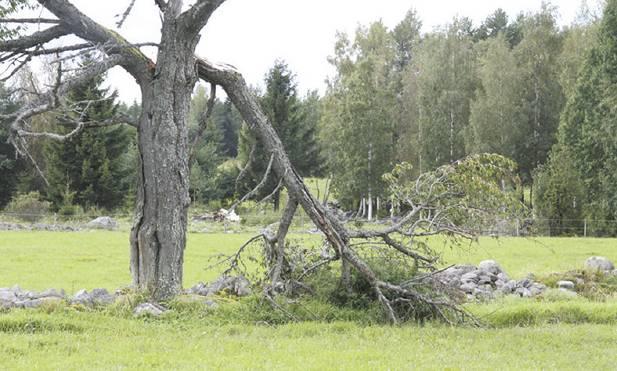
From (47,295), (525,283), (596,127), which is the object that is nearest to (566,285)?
(525,283)

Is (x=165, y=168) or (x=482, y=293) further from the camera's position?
(x=482, y=293)

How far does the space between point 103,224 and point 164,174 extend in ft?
86.4

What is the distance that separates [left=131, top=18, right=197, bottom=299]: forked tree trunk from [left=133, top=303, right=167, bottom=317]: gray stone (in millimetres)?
564

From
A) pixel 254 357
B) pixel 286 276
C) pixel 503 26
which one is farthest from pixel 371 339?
pixel 503 26

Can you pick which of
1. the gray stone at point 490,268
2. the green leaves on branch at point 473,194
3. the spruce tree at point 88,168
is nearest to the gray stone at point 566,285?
the gray stone at point 490,268

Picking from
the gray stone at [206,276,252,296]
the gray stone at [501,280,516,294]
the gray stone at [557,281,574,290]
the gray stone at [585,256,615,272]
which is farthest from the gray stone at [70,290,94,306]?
the gray stone at [585,256,615,272]

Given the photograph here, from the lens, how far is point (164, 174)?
36.2ft

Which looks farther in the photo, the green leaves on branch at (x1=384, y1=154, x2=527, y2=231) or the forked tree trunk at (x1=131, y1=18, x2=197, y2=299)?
the green leaves on branch at (x1=384, y1=154, x2=527, y2=231)

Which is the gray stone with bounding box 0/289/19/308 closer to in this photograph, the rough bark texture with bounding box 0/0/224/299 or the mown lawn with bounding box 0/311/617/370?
the mown lawn with bounding box 0/311/617/370

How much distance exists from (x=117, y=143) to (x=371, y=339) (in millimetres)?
40128

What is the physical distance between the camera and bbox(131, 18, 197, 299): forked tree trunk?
11031 mm

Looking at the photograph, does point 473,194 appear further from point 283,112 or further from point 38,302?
point 283,112

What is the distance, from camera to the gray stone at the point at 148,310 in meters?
9.91

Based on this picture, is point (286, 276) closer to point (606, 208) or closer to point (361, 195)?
point (606, 208)
